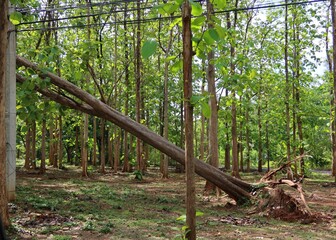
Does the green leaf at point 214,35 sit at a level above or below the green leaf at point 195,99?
above

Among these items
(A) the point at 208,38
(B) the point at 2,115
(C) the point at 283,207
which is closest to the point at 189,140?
(A) the point at 208,38

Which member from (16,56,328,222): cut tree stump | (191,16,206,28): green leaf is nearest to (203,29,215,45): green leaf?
(191,16,206,28): green leaf

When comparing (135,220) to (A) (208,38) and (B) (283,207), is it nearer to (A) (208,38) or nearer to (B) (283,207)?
(B) (283,207)

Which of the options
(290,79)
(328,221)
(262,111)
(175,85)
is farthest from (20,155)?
(328,221)

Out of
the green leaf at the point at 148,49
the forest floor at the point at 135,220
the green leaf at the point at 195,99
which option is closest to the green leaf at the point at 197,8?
the green leaf at the point at 148,49

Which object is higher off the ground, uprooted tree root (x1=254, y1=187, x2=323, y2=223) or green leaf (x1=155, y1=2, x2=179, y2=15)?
green leaf (x1=155, y1=2, x2=179, y2=15)

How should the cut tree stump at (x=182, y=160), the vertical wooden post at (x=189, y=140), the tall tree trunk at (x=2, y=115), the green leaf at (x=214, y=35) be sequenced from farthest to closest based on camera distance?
the cut tree stump at (x=182, y=160), the tall tree trunk at (x=2, y=115), the vertical wooden post at (x=189, y=140), the green leaf at (x=214, y=35)

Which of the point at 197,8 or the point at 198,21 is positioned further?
the point at 198,21

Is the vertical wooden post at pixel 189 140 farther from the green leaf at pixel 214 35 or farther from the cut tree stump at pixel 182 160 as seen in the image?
the cut tree stump at pixel 182 160

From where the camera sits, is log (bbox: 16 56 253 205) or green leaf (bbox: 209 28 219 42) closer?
green leaf (bbox: 209 28 219 42)

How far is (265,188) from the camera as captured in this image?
10.3 metres

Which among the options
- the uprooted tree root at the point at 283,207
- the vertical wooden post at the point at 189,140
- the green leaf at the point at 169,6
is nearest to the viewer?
the green leaf at the point at 169,6

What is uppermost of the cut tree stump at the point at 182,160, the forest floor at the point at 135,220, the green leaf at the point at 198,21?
the green leaf at the point at 198,21

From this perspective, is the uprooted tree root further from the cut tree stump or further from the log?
the log
